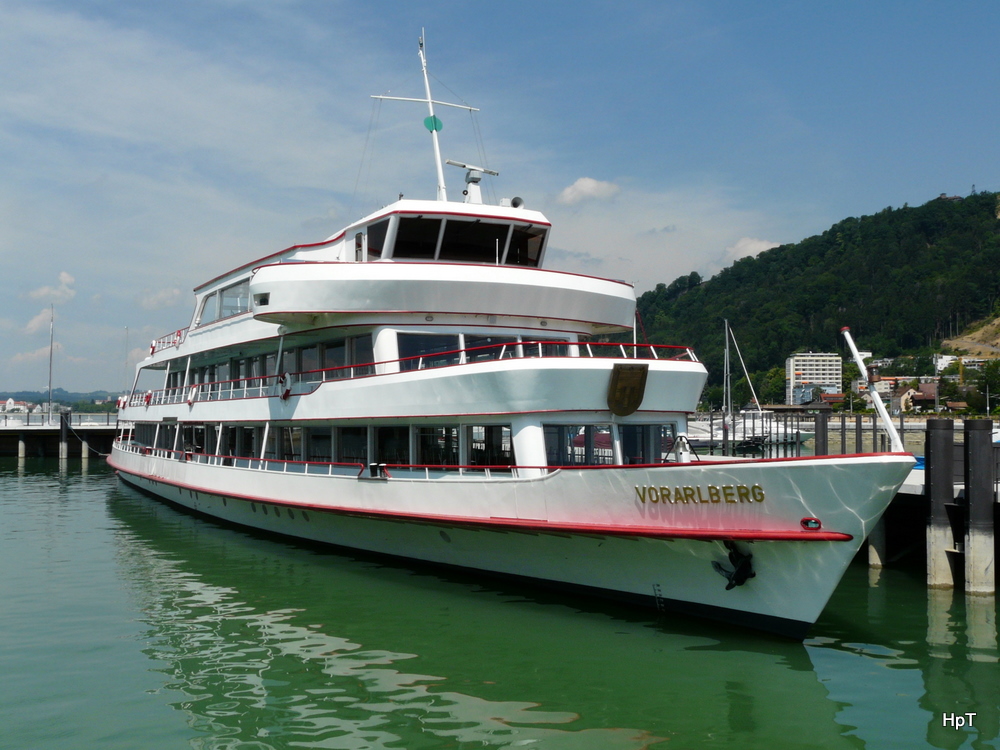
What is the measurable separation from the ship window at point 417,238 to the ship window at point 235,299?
647 centimetres

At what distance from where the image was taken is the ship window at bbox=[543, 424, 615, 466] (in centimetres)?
1205

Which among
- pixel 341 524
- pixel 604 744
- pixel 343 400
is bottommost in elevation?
pixel 604 744

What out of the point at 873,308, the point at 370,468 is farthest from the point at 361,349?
the point at 873,308

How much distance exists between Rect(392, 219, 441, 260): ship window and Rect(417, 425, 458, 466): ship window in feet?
11.7

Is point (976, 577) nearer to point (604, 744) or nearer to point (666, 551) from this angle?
point (666, 551)

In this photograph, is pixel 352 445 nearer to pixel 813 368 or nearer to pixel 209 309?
pixel 209 309

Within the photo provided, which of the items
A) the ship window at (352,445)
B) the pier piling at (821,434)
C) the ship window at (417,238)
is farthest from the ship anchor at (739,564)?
the ship window at (417,238)

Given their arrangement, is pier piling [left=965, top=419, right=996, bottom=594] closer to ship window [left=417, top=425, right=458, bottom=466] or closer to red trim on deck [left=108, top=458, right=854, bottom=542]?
red trim on deck [left=108, top=458, right=854, bottom=542]

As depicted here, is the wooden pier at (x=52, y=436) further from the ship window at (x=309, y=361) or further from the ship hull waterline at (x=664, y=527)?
the ship hull waterline at (x=664, y=527)

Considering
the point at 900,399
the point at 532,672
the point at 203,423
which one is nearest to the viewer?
the point at 532,672

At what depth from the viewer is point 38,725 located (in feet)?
25.1

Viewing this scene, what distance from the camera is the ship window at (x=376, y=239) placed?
14.7 metres

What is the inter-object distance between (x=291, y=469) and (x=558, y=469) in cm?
736

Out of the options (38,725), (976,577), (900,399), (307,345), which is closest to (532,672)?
(38,725)
